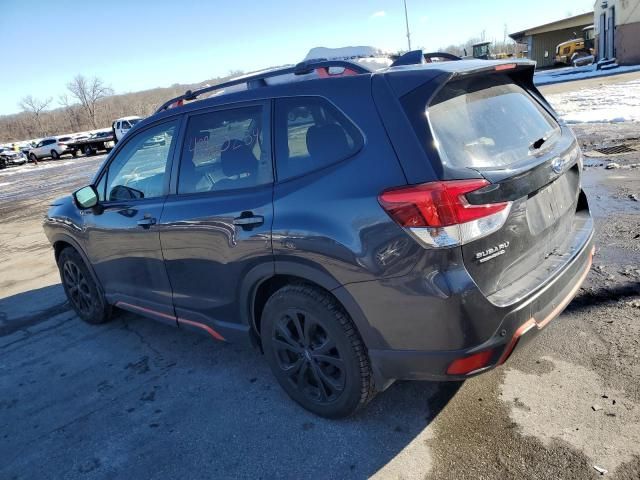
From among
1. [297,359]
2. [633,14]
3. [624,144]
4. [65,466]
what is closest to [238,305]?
[297,359]

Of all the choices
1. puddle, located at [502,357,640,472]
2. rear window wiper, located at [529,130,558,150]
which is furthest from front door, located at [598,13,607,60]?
puddle, located at [502,357,640,472]

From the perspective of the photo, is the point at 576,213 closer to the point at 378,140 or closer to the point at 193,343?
the point at 378,140

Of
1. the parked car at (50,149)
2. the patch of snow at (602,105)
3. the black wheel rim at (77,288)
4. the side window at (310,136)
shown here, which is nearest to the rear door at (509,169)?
the side window at (310,136)

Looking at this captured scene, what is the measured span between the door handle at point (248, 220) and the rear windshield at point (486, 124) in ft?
3.54

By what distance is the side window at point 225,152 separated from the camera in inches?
120

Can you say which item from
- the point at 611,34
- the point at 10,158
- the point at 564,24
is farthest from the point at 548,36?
the point at 10,158

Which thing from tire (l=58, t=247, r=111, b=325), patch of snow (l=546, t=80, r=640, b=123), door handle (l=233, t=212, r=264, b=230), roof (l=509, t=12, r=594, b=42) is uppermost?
roof (l=509, t=12, r=594, b=42)

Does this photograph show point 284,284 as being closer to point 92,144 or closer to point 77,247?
point 77,247

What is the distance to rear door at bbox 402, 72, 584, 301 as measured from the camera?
238 cm

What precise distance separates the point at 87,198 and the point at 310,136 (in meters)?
2.36

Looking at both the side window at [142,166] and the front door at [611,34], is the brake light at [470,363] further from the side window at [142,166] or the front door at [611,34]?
the front door at [611,34]

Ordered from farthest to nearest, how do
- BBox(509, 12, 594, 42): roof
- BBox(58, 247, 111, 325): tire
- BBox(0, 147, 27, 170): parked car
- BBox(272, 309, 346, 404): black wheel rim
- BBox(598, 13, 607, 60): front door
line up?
BBox(509, 12, 594, 42): roof, BBox(0, 147, 27, 170): parked car, BBox(598, 13, 607, 60): front door, BBox(58, 247, 111, 325): tire, BBox(272, 309, 346, 404): black wheel rim

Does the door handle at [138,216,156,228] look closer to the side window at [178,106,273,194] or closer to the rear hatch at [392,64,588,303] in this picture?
the side window at [178,106,273,194]

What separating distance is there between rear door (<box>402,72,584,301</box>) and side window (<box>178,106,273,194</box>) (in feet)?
3.43
